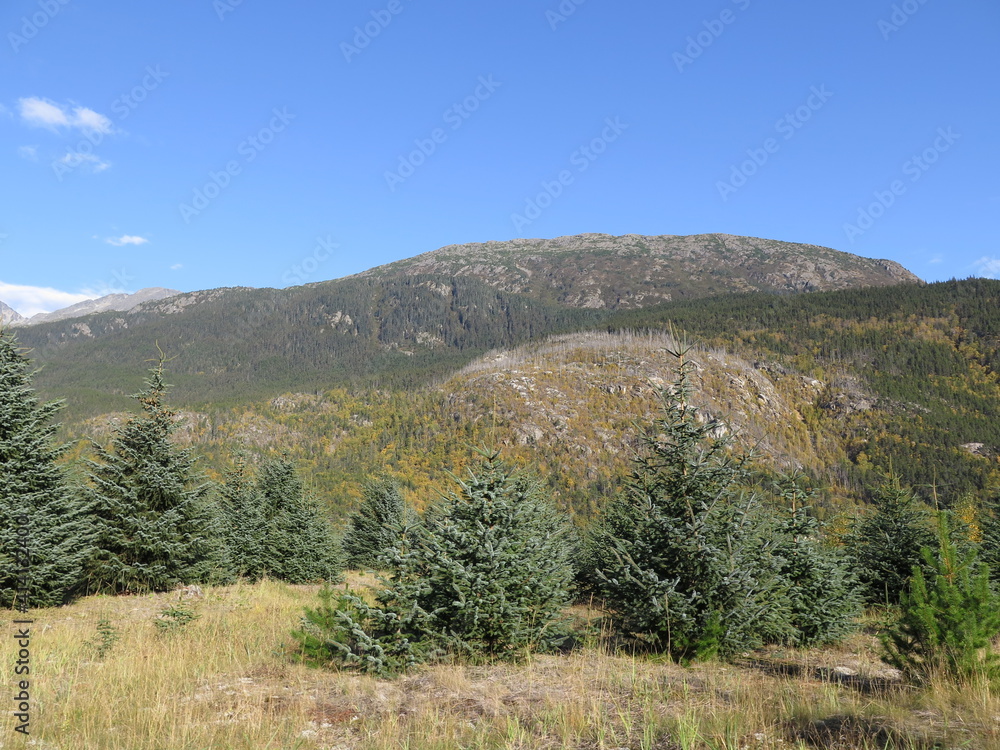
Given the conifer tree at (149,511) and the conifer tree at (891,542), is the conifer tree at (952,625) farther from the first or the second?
the conifer tree at (149,511)

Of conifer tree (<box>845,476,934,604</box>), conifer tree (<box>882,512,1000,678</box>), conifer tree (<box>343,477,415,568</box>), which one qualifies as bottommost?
conifer tree (<box>343,477,415,568</box>)

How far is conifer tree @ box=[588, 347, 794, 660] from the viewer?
7.46m

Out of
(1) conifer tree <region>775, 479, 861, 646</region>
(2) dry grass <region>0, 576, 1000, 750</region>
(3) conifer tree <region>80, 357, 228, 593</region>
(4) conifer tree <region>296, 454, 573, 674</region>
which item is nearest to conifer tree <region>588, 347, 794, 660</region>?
(2) dry grass <region>0, 576, 1000, 750</region>

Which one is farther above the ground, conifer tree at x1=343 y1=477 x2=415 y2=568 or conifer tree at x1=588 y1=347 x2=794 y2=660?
conifer tree at x1=588 y1=347 x2=794 y2=660

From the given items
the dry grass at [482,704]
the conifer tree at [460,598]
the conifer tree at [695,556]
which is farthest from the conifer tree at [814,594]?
the conifer tree at [460,598]

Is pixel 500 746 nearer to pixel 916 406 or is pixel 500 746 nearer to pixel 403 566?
pixel 403 566

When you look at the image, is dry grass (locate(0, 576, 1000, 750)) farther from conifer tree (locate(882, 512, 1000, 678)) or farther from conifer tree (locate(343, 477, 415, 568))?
conifer tree (locate(343, 477, 415, 568))

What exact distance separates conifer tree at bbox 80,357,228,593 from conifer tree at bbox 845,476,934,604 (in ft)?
59.3

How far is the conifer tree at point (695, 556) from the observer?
24.5 feet

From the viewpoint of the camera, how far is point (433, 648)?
7.18 meters

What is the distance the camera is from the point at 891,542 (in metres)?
14.1

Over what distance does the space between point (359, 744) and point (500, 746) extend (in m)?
1.30

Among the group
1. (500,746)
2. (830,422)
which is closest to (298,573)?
(500,746)

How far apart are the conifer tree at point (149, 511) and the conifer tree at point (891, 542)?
1807 cm
